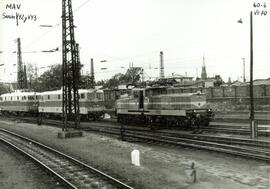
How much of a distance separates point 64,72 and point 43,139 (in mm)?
4466

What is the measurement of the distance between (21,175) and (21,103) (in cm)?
3676

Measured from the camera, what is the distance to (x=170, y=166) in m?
14.3

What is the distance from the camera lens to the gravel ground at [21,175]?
12.1 metres

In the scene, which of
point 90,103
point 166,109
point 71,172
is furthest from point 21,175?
point 90,103

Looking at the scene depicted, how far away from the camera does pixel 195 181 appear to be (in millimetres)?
11750

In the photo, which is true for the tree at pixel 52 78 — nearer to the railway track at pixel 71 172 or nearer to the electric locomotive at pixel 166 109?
the electric locomotive at pixel 166 109

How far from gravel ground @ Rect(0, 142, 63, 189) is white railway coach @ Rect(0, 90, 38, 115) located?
1188 inches

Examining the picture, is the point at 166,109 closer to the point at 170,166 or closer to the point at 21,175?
the point at 170,166

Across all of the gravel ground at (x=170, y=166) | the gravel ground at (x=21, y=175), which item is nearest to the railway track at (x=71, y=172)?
the gravel ground at (x=21, y=175)

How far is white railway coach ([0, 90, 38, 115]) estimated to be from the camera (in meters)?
47.8

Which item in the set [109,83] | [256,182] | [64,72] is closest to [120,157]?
[256,182]

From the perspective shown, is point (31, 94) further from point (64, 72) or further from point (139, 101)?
point (64, 72)

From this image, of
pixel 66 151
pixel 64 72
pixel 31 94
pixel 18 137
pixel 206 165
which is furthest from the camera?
pixel 31 94

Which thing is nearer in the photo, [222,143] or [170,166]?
[170,166]
